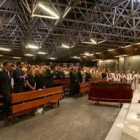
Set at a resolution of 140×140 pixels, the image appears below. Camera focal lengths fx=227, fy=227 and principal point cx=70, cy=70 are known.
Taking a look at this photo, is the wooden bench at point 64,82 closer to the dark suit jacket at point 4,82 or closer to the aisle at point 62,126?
the aisle at point 62,126

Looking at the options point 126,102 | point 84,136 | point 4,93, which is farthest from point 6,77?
point 126,102

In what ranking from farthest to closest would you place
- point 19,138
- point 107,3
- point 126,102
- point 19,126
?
point 107,3, point 126,102, point 19,126, point 19,138

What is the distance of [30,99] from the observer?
702cm

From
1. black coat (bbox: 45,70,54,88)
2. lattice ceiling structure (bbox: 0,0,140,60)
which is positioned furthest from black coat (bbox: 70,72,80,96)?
lattice ceiling structure (bbox: 0,0,140,60)

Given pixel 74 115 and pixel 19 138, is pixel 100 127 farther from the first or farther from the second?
pixel 19 138

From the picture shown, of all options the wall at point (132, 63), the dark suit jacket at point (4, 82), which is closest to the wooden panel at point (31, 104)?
the dark suit jacket at point (4, 82)

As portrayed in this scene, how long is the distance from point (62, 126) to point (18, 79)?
2.09 metres

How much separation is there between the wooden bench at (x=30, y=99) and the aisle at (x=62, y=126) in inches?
13.8

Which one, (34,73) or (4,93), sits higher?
(34,73)

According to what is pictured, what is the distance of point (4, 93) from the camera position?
6156mm

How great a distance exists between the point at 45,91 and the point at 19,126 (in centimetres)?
212

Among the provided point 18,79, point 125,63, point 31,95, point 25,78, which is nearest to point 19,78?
point 18,79

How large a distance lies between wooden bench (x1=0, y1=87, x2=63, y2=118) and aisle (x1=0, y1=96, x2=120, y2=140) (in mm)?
350

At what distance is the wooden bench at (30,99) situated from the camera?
20.5 ft
